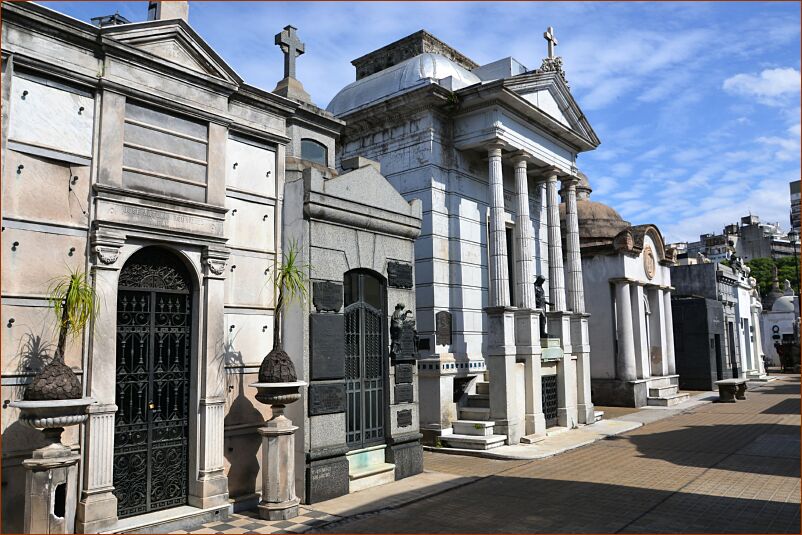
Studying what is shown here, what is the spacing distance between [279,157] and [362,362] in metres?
3.49

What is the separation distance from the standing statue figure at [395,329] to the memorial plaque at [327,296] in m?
1.32

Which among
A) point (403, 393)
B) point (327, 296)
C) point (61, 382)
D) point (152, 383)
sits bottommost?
point (403, 393)

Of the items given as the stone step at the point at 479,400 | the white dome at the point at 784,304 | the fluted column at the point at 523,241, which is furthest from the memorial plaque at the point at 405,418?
the white dome at the point at 784,304

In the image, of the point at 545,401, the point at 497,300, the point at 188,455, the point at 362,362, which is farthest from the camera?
the point at 545,401

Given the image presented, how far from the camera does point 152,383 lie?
7410 millimetres

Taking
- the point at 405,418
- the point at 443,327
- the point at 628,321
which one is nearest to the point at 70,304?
the point at 405,418

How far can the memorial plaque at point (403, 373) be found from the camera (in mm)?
10156

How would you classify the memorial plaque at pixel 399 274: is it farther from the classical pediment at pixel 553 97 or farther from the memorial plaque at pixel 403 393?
the classical pediment at pixel 553 97

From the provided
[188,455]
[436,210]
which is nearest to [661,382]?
[436,210]

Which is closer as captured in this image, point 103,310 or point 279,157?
point 103,310

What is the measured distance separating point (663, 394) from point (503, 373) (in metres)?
10.6

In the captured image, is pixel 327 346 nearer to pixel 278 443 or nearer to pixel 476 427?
pixel 278 443

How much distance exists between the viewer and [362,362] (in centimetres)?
973

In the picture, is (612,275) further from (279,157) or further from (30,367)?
(30,367)
